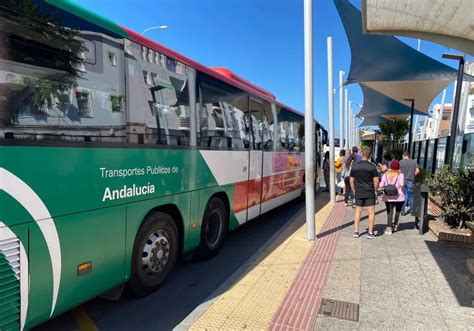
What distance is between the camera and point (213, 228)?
6598 millimetres

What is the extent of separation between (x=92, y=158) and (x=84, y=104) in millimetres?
485

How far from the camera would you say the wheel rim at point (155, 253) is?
4.62 metres

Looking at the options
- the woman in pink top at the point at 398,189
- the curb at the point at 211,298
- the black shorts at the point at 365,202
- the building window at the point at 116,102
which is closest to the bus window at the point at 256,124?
the black shorts at the point at 365,202

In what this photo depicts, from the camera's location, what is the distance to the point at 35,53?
10.2ft

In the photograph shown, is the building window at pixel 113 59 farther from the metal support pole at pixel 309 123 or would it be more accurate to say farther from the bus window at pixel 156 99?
the metal support pole at pixel 309 123

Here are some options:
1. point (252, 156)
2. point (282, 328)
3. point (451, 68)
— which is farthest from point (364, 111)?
point (282, 328)

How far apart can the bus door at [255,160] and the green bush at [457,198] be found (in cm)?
353

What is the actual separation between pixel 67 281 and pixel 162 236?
5.11 feet

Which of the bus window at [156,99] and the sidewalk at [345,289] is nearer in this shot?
the sidewalk at [345,289]

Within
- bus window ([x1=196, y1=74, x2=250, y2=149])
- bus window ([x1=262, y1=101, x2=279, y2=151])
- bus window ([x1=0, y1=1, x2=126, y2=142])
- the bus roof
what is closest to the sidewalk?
bus window ([x1=196, y1=74, x2=250, y2=149])

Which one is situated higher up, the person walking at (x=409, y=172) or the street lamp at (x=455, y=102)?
the street lamp at (x=455, y=102)

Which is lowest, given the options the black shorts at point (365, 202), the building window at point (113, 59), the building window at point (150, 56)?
the black shorts at point (365, 202)

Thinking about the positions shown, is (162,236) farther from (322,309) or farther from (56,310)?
(322,309)

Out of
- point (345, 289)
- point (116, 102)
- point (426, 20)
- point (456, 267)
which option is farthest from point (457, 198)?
point (116, 102)
